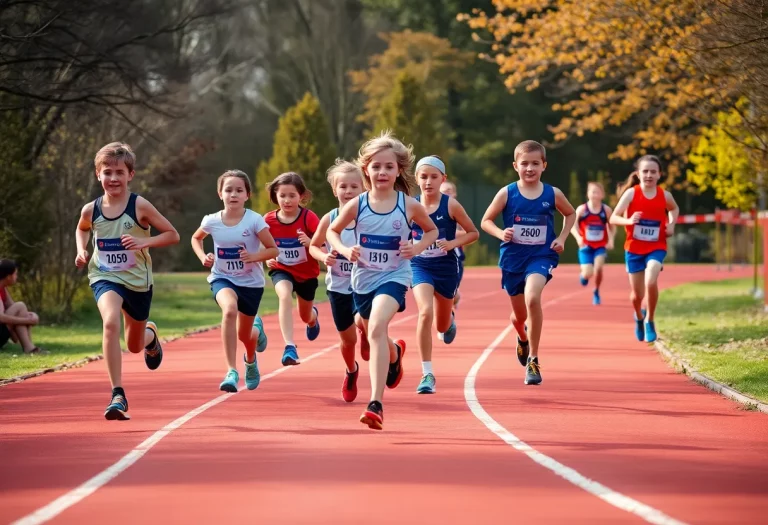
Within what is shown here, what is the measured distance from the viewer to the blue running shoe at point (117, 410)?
438 inches

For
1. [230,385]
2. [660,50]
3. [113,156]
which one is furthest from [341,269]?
[660,50]

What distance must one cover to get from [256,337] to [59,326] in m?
12.0

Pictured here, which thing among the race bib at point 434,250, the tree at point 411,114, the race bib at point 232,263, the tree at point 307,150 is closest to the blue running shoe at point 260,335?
the race bib at point 232,263

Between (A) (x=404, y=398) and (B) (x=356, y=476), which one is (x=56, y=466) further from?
(A) (x=404, y=398)

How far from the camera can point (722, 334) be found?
19.7 m

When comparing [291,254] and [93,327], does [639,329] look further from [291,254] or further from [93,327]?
[93,327]

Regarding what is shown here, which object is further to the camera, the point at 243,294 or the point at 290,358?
the point at 290,358

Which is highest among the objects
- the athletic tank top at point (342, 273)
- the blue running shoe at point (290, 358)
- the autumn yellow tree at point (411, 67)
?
the autumn yellow tree at point (411, 67)

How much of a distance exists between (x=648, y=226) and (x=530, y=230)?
434 centimetres

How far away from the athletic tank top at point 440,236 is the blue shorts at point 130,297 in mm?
2760

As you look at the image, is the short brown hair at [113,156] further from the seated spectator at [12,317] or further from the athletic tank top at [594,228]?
the athletic tank top at [594,228]

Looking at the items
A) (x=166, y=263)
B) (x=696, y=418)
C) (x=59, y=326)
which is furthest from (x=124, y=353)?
(x=166, y=263)

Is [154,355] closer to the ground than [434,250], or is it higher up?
closer to the ground

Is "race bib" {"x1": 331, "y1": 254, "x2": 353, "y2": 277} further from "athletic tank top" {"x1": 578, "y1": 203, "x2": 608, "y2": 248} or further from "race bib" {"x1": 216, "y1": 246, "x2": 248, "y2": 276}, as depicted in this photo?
"athletic tank top" {"x1": 578, "y1": 203, "x2": 608, "y2": 248}
